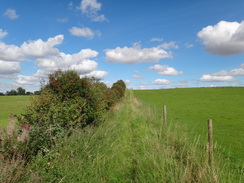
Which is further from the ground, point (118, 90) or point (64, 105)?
point (118, 90)

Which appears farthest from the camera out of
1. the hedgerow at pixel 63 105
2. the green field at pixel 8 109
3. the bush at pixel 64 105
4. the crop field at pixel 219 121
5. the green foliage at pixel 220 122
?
the green field at pixel 8 109

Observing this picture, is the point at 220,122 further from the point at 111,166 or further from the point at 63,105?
the point at 63,105

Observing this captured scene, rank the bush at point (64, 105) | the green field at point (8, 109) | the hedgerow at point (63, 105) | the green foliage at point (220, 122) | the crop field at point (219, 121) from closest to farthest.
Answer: the hedgerow at point (63, 105) → the bush at point (64, 105) → the green foliage at point (220, 122) → the crop field at point (219, 121) → the green field at point (8, 109)

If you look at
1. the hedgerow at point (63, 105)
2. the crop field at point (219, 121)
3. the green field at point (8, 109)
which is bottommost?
the crop field at point (219, 121)

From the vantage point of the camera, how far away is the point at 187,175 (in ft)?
12.8

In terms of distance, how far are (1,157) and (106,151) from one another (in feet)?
9.61

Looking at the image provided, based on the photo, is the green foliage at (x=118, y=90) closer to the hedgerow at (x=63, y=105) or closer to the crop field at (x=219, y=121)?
the crop field at (x=219, y=121)

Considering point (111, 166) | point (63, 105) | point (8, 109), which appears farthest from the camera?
point (8, 109)

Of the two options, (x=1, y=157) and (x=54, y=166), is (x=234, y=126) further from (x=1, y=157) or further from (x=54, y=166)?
(x=1, y=157)

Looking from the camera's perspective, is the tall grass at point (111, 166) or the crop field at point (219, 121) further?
the crop field at point (219, 121)

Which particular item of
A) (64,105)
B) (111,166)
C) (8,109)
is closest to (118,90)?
(8,109)

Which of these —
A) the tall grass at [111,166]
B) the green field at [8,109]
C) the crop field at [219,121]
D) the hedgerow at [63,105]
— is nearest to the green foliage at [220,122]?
the crop field at [219,121]

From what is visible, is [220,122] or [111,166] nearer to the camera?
[111,166]

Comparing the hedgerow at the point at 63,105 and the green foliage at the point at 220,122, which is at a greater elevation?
the hedgerow at the point at 63,105
